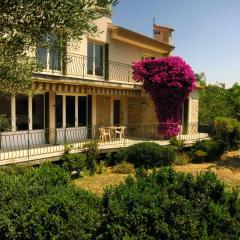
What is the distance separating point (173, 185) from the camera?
26.3 ft

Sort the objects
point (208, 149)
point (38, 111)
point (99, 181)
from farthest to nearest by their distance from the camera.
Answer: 1. point (208, 149)
2. point (38, 111)
3. point (99, 181)

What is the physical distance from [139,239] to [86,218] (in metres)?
1.19

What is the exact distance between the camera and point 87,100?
83.7 ft

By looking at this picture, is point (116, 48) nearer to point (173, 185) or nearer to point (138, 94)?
point (138, 94)

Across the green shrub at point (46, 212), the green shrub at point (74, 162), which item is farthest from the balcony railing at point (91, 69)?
the green shrub at point (46, 212)

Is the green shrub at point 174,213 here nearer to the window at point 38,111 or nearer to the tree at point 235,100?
the window at point 38,111

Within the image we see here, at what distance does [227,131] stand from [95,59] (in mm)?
11099

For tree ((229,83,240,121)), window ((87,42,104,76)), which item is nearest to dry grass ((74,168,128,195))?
window ((87,42,104,76))

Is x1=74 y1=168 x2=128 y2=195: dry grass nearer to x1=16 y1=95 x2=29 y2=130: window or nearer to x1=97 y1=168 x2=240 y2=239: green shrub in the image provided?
x1=16 y1=95 x2=29 y2=130: window

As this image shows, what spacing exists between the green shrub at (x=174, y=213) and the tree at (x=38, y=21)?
403 cm

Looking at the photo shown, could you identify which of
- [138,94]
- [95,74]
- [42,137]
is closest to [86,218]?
[42,137]

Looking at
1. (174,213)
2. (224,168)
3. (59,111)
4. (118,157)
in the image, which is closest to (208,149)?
(224,168)

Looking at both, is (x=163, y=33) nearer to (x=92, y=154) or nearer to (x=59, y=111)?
(x=59, y=111)

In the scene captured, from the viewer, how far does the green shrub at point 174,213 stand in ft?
22.8
